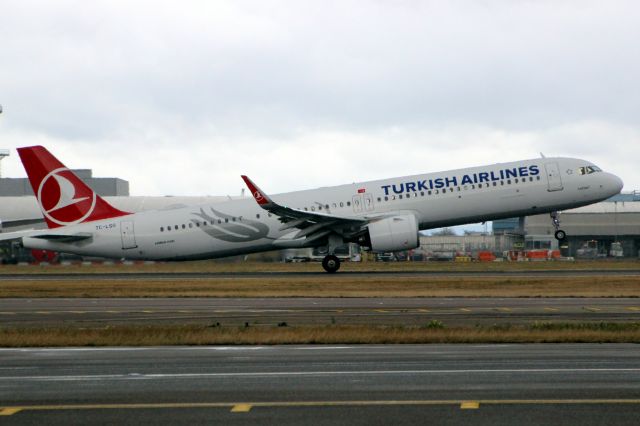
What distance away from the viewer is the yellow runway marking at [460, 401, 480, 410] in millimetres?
11887

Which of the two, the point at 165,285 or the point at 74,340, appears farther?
Answer: the point at 165,285

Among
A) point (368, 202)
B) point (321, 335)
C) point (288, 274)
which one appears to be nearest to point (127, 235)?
point (288, 274)

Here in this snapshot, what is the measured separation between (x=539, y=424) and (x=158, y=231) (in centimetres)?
4123

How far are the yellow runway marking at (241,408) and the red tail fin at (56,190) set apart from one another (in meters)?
40.1

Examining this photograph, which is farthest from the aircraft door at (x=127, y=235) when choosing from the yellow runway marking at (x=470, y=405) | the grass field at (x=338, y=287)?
the yellow runway marking at (x=470, y=405)

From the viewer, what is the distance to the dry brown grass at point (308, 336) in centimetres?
2048

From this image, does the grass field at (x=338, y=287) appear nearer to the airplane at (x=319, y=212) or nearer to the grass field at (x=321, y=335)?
the airplane at (x=319, y=212)

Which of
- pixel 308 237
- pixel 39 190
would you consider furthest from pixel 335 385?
pixel 39 190

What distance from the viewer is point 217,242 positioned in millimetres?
49969

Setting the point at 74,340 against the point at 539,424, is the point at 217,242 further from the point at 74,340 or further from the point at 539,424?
the point at 539,424

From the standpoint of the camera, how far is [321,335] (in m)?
21.2

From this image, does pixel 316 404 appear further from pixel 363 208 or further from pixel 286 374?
pixel 363 208

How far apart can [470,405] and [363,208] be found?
1482 inches

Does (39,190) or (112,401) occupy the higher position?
(39,190)
